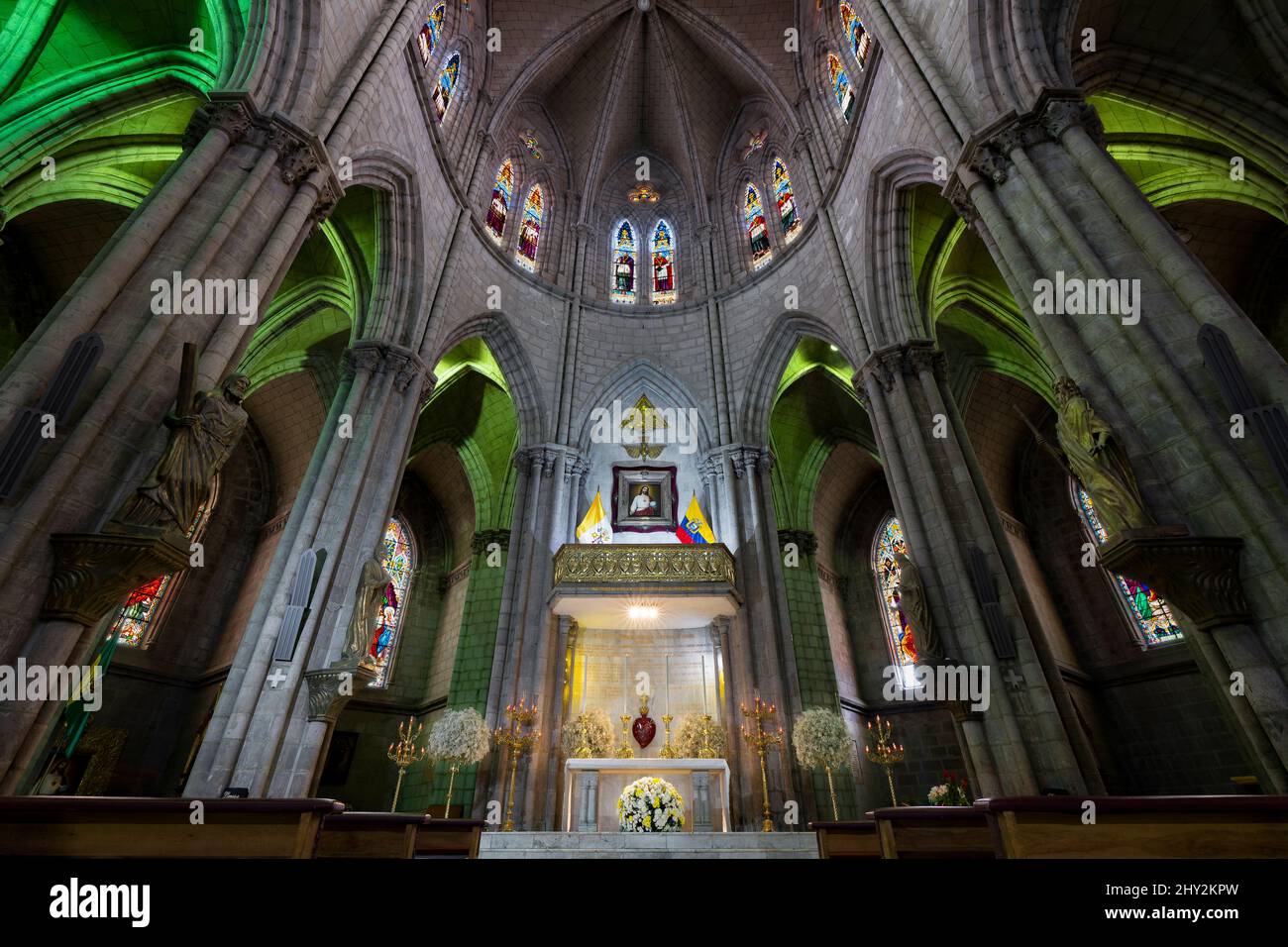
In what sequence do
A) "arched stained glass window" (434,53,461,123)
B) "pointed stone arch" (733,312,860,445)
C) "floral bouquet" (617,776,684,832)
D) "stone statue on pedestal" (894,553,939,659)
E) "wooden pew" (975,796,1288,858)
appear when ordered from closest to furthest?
1. "wooden pew" (975,796,1288,858)
2. "stone statue on pedestal" (894,553,939,659)
3. "floral bouquet" (617,776,684,832)
4. "arched stained glass window" (434,53,461,123)
5. "pointed stone arch" (733,312,860,445)

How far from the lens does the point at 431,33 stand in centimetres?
1395

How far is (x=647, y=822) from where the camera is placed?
956 centimetres

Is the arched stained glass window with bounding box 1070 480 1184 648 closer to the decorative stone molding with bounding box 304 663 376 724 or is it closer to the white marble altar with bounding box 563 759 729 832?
the white marble altar with bounding box 563 759 729 832

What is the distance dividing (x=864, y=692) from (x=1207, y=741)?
24.4ft

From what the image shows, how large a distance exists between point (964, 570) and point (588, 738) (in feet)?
24.5

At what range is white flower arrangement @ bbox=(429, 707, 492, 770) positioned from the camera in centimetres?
1066

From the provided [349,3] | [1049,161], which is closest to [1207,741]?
[1049,161]

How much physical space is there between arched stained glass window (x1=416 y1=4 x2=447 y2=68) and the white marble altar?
1470 centimetres

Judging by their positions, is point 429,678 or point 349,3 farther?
point 429,678

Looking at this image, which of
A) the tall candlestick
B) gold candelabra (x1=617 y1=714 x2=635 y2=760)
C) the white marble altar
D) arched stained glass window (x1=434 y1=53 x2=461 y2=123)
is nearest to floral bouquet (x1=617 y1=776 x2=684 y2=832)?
the white marble altar

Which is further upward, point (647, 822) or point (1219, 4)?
point (1219, 4)

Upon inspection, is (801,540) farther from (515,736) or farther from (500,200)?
(500,200)
